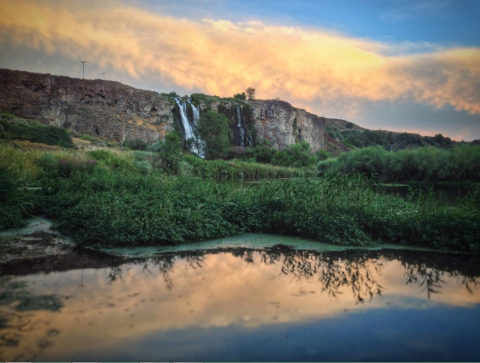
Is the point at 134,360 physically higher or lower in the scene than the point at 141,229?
lower

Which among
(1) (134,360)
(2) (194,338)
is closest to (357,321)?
(2) (194,338)

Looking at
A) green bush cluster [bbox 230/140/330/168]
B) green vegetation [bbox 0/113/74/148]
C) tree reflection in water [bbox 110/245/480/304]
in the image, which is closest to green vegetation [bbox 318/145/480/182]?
tree reflection in water [bbox 110/245/480/304]

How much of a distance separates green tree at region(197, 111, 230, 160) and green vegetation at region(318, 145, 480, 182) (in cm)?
2133

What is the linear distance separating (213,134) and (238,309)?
166 feet

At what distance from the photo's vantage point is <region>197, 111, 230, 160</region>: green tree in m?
54.6

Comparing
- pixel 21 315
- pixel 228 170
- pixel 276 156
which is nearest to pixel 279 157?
pixel 276 156

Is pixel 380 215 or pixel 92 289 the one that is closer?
pixel 92 289

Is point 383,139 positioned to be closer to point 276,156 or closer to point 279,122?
point 279,122

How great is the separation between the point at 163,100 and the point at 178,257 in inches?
2457

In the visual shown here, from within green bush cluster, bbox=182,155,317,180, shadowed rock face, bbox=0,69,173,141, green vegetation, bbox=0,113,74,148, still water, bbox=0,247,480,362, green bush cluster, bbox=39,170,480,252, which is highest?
shadowed rock face, bbox=0,69,173,141

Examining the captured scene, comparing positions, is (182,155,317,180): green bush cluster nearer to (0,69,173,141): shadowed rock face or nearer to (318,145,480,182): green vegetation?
(318,145,480,182): green vegetation

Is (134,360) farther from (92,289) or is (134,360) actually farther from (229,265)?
(229,265)

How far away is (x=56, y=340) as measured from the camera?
448 centimetres

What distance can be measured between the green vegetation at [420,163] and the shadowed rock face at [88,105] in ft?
124
